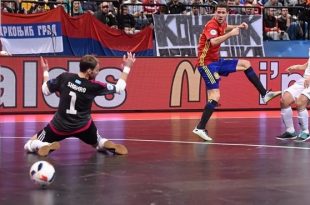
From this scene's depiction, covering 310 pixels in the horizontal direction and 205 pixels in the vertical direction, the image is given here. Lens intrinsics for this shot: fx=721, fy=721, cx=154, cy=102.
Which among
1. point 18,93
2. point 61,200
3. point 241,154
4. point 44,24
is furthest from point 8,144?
point 44,24

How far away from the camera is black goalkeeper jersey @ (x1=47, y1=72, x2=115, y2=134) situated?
10.5 metres

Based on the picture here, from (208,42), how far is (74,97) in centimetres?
342

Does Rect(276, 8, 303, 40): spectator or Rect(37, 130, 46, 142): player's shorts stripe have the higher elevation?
Rect(276, 8, 303, 40): spectator

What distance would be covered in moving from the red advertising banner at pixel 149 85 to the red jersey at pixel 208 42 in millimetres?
6864

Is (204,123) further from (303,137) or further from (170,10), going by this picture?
(170,10)

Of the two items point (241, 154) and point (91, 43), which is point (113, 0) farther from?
point (241, 154)

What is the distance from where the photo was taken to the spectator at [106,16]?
2166cm

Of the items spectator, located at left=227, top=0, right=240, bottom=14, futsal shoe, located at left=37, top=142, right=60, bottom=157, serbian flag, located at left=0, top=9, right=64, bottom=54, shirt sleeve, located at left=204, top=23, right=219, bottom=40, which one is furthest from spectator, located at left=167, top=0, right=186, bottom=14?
futsal shoe, located at left=37, top=142, right=60, bottom=157

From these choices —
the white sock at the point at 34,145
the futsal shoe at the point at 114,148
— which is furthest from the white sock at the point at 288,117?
the white sock at the point at 34,145

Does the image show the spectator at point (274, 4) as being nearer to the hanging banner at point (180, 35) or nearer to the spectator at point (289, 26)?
the spectator at point (289, 26)

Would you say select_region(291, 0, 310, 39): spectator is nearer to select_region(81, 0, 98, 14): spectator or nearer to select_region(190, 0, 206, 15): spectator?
select_region(190, 0, 206, 15): spectator

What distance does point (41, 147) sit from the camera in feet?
34.6

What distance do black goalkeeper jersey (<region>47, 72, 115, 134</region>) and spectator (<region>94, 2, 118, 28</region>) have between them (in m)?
11.2

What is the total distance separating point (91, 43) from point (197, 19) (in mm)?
3424
